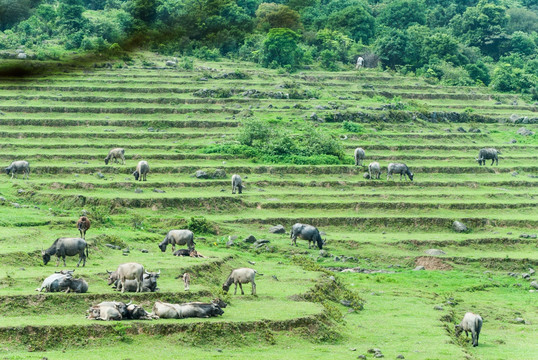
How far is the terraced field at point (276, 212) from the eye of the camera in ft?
55.6

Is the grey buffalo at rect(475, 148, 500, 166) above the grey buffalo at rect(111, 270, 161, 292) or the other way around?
above

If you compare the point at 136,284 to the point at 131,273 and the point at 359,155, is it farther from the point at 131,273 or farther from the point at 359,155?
the point at 359,155

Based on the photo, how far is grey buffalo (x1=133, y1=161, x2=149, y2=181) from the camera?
36.8 m

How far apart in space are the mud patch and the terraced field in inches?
2.3

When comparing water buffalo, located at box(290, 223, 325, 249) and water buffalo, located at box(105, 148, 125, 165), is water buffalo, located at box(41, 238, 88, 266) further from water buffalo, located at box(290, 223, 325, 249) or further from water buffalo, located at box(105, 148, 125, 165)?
water buffalo, located at box(105, 148, 125, 165)

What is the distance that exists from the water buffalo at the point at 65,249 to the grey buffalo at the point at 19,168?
17057 mm

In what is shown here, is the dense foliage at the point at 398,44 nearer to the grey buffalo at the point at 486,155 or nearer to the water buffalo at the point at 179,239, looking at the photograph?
the grey buffalo at the point at 486,155

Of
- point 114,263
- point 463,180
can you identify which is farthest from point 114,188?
point 463,180

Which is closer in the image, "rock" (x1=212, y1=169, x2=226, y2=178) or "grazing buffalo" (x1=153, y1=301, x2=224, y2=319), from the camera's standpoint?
"grazing buffalo" (x1=153, y1=301, x2=224, y2=319)

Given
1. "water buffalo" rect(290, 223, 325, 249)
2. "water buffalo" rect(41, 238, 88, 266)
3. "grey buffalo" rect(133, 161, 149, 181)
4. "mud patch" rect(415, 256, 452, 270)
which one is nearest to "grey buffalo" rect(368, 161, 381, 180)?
"mud patch" rect(415, 256, 452, 270)

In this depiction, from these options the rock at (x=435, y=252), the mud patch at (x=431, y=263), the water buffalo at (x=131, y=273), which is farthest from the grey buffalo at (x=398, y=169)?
the water buffalo at (x=131, y=273)

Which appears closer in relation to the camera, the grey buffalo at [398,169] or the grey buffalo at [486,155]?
the grey buffalo at [398,169]

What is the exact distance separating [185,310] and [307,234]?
14.1 m

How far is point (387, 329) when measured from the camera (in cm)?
1994
